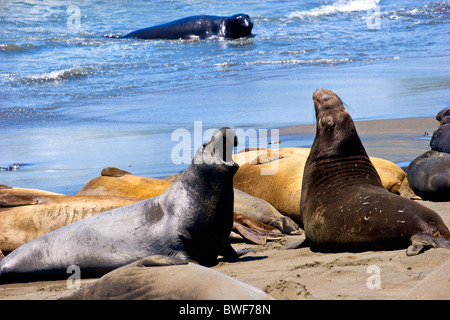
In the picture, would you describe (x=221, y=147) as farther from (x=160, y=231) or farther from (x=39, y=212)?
(x=39, y=212)

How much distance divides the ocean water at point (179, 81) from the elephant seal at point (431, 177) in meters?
2.31

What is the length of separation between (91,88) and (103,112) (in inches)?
112

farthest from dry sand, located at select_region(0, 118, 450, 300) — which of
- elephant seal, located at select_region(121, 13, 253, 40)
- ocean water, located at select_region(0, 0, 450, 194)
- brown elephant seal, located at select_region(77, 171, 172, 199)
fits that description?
elephant seal, located at select_region(121, 13, 253, 40)

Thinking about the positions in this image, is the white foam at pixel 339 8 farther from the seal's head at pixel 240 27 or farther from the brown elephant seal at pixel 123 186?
the brown elephant seal at pixel 123 186

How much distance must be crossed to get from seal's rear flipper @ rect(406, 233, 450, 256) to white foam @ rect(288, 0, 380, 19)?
69.1 ft

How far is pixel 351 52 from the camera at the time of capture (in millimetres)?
16656

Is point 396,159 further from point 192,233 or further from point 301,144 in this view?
point 192,233

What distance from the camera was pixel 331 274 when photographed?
161 inches

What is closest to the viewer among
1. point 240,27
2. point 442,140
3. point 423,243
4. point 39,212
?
point 423,243

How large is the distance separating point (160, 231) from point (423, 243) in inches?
73.2

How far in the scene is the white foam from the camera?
25500 mm

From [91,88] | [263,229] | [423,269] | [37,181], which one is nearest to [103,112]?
[91,88]

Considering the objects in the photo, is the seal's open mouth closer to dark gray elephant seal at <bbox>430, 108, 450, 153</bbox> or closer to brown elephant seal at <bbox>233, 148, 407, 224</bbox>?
brown elephant seal at <bbox>233, 148, 407, 224</bbox>

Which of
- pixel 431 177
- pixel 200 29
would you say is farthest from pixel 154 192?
pixel 200 29
